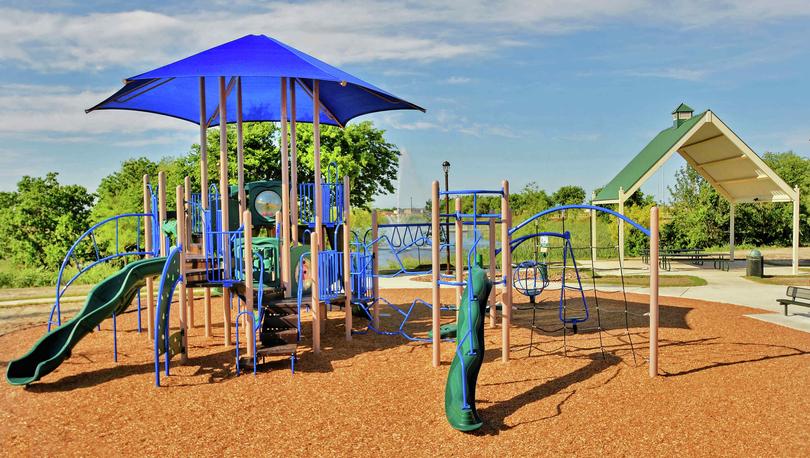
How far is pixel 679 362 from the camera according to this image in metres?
8.97

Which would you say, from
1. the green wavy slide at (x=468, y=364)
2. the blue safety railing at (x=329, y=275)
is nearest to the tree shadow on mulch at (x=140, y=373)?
the blue safety railing at (x=329, y=275)

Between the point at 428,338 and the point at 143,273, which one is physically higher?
the point at 143,273

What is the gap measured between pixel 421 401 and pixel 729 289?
12768 mm

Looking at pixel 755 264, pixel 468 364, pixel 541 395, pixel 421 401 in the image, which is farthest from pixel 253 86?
pixel 755 264

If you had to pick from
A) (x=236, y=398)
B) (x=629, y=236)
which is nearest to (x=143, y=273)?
(x=236, y=398)

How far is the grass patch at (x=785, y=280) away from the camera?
59.3ft

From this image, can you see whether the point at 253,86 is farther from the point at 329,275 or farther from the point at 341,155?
the point at 341,155

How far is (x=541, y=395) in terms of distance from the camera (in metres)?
7.49

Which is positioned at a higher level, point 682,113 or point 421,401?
point 682,113

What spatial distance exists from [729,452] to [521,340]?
492 cm

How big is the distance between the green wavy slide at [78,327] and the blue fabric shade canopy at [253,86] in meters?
2.86

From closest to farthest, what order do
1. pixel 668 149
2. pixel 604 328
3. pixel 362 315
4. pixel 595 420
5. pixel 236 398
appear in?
pixel 595 420 → pixel 236 398 → pixel 604 328 → pixel 362 315 → pixel 668 149

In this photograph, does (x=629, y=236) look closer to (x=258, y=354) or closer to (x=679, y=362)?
(x=679, y=362)

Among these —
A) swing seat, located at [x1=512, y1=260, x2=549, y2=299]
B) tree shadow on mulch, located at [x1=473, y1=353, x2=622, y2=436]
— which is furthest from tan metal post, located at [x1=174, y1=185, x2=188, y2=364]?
swing seat, located at [x1=512, y1=260, x2=549, y2=299]
